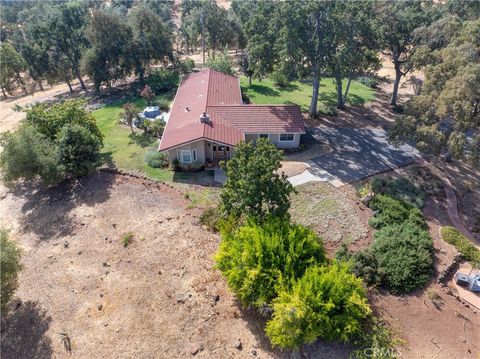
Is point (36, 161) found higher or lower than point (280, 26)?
lower

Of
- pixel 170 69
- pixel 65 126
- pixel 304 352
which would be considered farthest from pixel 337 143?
pixel 170 69

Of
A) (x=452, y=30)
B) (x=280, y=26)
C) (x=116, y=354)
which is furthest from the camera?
(x=280, y=26)

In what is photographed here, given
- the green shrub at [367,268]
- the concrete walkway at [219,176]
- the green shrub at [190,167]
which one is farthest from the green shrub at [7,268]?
the green shrub at [367,268]

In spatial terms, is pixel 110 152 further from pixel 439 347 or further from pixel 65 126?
pixel 439 347

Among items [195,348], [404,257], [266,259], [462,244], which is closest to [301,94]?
[462,244]

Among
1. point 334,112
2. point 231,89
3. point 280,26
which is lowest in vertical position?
point 334,112

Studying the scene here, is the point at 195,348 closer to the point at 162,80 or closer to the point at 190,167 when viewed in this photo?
the point at 190,167

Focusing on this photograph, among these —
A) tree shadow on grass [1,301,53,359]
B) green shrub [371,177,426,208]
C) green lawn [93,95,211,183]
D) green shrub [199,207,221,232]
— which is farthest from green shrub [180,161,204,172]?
tree shadow on grass [1,301,53,359]

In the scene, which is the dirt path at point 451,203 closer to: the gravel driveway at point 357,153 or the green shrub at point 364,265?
the gravel driveway at point 357,153
